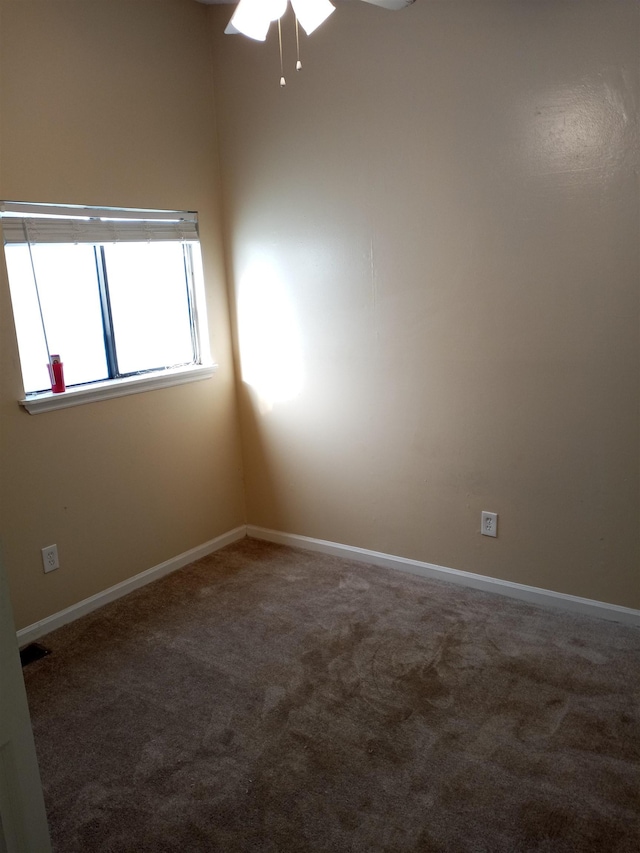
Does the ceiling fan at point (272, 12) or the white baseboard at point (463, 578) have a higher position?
the ceiling fan at point (272, 12)

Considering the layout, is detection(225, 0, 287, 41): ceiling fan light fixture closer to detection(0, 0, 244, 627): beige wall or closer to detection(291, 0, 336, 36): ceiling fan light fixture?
detection(291, 0, 336, 36): ceiling fan light fixture

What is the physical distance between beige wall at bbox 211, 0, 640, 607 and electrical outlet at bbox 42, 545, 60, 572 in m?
1.29

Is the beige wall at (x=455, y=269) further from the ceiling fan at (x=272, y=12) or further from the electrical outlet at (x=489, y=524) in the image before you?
the ceiling fan at (x=272, y=12)

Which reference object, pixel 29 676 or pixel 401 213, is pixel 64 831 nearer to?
pixel 29 676

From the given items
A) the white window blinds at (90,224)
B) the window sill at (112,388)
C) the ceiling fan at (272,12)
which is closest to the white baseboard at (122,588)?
the window sill at (112,388)

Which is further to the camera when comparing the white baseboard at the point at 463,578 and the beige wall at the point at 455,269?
the white baseboard at the point at 463,578

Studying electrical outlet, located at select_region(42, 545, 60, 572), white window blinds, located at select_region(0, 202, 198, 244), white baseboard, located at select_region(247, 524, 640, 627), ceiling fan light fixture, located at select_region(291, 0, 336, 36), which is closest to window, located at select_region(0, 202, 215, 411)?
white window blinds, located at select_region(0, 202, 198, 244)

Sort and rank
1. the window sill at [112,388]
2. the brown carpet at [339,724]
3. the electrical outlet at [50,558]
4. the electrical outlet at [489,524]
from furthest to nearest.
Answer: the electrical outlet at [489,524] < the electrical outlet at [50,558] < the window sill at [112,388] < the brown carpet at [339,724]

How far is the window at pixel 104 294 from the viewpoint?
2828 millimetres

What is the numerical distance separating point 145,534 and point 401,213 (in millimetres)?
1987

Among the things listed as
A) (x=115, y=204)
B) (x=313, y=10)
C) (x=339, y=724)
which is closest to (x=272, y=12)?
(x=313, y=10)

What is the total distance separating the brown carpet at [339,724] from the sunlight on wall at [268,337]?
3.56 ft

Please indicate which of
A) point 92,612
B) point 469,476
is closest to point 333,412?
point 469,476

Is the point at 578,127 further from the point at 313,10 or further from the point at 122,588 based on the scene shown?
the point at 122,588
